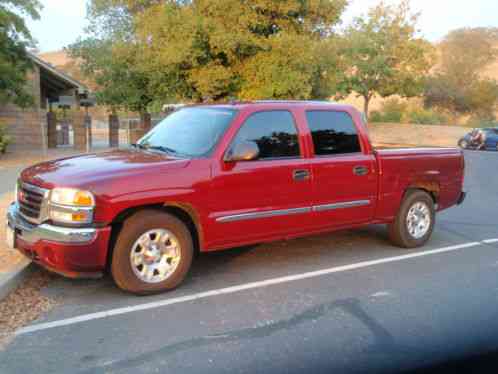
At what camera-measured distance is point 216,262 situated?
629 cm

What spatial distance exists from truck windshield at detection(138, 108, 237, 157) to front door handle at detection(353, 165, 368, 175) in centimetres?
170

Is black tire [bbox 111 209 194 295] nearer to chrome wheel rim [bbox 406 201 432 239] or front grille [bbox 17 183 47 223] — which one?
front grille [bbox 17 183 47 223]

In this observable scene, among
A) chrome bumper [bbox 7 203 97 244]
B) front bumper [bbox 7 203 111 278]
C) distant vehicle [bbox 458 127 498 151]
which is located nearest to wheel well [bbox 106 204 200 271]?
front bumper [bbox 7 203 111 278]

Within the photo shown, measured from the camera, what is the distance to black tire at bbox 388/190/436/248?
6.95 meters

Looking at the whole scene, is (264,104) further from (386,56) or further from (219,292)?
(386,56)

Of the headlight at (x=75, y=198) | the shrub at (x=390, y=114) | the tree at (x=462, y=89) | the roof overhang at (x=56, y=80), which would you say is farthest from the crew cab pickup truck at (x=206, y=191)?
the tree at (x=462, y=89)

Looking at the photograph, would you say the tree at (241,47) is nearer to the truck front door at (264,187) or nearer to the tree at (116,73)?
the tree at (116,73)

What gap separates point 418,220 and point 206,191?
134 inches

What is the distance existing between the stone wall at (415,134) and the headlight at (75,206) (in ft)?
113

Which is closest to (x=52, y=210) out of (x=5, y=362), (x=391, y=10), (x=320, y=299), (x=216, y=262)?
(x=5, y=362)

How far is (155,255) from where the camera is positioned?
505 cm

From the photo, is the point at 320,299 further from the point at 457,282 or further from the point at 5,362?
the point at 5,362

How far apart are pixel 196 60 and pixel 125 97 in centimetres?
546

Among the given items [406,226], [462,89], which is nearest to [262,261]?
[406,226]
